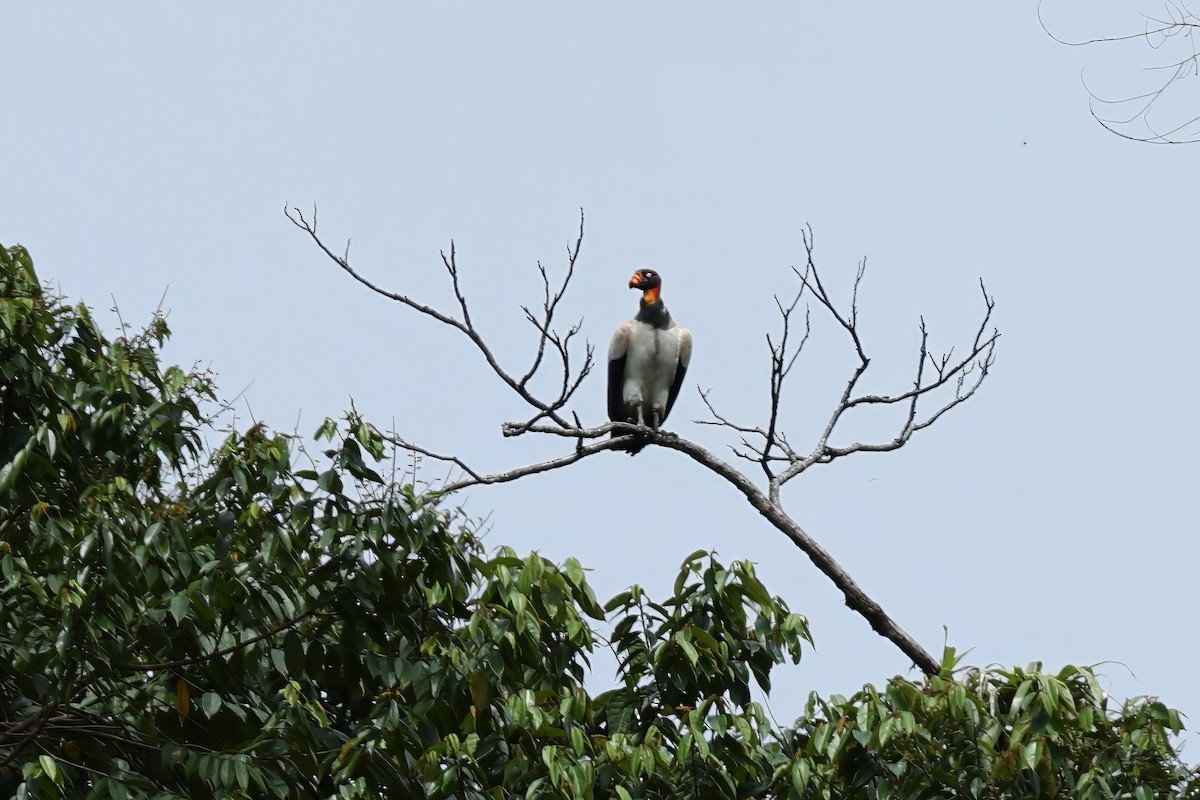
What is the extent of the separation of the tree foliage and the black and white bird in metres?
4.10

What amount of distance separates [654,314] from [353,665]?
4.67 m

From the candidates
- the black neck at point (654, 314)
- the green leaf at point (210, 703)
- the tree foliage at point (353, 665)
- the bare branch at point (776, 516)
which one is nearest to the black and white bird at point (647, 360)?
the black neck at point (654, 314)

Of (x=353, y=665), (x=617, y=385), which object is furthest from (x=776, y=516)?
(x=617, y=385)

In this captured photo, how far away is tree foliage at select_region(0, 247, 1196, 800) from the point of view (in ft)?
10.6

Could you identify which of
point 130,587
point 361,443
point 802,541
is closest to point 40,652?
point 130,587

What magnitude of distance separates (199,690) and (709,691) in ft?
4.59

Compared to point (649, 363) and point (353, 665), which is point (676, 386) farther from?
point (353, 665)

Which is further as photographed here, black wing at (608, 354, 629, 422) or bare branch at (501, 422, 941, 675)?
black wing at (608, 354, 629, 422)

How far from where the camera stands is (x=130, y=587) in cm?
326

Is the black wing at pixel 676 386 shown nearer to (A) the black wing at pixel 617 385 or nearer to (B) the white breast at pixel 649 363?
(B) the white breast at pixel 649 363

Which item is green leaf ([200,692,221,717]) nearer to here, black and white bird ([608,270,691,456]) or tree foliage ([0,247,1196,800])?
tree foliage ([0,247,1196,800])

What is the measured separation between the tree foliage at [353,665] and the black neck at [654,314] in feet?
13.9

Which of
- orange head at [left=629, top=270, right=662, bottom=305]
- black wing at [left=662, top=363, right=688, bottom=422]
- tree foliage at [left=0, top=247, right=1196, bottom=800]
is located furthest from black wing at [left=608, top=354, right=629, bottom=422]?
tree foliage at [left=0, top=247, right=1196, bottom=800]

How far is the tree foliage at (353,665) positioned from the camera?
3234mm
